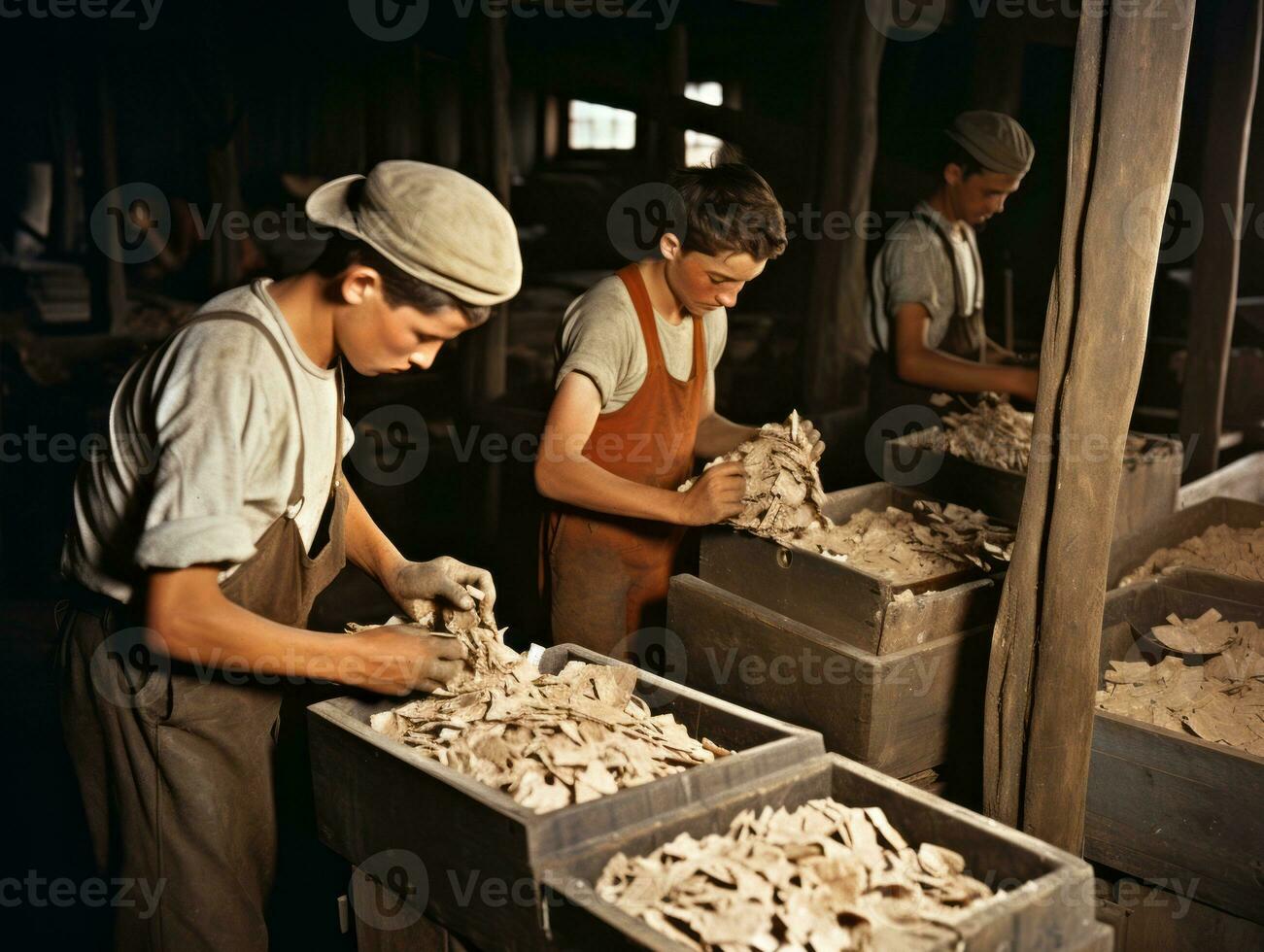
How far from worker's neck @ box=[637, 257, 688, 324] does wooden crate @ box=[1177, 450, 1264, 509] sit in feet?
7.77

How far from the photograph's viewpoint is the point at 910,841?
2.32 metres

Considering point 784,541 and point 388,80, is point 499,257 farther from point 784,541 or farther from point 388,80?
point 388,80

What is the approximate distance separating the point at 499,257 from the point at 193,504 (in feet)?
2.48

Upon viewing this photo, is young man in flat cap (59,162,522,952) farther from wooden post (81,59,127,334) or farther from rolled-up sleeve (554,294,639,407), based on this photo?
wooden post (81,59,127,334)

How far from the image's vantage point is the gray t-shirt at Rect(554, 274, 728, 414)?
11.4 feet

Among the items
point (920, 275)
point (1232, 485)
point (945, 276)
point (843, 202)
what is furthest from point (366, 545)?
point (843, 202)

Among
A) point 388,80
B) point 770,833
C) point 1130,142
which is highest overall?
point 388,80

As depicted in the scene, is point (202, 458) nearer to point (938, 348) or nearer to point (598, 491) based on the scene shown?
point (598, 491)

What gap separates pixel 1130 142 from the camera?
2.52 m

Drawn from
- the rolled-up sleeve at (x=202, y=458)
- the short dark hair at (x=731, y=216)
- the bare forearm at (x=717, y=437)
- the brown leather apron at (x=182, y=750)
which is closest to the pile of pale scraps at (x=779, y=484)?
the short dark hair at (x=731, y=216)

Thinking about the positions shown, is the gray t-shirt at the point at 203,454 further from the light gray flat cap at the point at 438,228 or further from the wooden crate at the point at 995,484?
the wooden crate at the point at 995,484

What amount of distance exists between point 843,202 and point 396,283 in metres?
4.60

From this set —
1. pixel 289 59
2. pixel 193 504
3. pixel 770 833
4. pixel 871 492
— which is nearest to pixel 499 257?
pixel 193 504

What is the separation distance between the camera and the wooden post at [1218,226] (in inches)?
244
